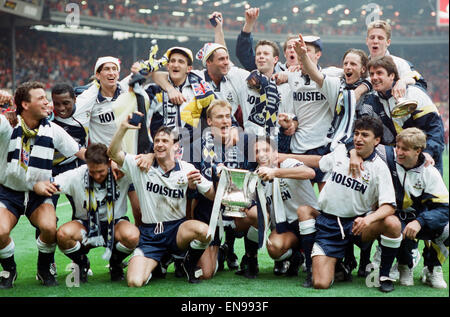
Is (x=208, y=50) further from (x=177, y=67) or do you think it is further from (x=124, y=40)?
(x=124, y=40)

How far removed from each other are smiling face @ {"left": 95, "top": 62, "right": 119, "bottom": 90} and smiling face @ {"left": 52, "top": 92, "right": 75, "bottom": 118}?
0.30 meters

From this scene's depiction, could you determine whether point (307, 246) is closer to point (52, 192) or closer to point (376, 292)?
point (376, 292)

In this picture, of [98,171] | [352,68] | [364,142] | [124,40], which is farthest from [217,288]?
[124,40]

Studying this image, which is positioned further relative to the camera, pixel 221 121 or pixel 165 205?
pixel 221 121

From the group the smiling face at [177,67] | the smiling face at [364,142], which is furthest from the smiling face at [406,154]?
the smiling face at [177,67]

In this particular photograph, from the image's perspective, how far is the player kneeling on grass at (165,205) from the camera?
410 cm

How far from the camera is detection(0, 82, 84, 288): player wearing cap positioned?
4004mm

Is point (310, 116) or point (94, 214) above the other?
point (310, 116)

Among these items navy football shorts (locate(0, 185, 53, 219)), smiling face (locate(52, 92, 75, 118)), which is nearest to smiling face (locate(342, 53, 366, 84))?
smiling face (locate(52, 92, 75, 118))

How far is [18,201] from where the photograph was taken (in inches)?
161

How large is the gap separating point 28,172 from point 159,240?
1.04 m

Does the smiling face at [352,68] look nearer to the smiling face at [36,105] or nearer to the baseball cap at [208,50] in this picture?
the baseball cap at [208,50]

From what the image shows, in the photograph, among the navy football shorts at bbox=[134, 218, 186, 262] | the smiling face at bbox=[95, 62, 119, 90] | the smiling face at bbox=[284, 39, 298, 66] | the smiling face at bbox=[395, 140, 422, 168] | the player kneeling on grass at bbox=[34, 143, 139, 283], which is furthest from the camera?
the smiling face at bbox=[284, 39, 298, 66]

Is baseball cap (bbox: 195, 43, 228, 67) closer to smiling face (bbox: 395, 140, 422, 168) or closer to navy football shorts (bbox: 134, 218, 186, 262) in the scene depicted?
navy football shorts (bbox: 134, 218, 186, 262)
